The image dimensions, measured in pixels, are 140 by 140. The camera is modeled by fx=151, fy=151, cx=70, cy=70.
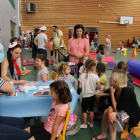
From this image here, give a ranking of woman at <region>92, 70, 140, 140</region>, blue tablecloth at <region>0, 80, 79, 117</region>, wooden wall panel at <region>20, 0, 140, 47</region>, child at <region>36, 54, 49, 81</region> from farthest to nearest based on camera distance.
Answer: wooden wall panel at <region>20, 0, 140, 47</region> → child at <region>36, 54, 49, 81</region> → woman at <region>92, 70, 140, 140</region> → blue tablecloth at <region>0, 80, 79, 117</region>

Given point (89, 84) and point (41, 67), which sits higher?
point (41, 67)

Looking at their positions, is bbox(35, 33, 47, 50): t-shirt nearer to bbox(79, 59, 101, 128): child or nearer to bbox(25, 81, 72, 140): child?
bbox(79, 59, 101, 128): child

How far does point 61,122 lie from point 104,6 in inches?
699

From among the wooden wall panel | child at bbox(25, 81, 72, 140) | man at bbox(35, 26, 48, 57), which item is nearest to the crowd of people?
child at bbox(25, 81, 72, 140)

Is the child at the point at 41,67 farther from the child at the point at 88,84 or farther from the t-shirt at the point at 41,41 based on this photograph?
the t-shirt at the point at 41,41

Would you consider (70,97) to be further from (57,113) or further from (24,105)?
(24,105)

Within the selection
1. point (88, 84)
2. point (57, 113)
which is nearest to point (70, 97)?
point (57, 113)

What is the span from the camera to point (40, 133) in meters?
1.61

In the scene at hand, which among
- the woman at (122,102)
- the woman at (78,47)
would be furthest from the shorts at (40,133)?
the woman at (78,47)

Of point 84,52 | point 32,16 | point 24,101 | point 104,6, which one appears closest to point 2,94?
point 24,101

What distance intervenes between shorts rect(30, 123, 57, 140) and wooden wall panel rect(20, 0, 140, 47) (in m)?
16.2

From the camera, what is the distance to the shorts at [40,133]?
1580 millimetres

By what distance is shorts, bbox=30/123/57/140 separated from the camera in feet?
5.18

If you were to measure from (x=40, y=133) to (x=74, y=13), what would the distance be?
665 inches
